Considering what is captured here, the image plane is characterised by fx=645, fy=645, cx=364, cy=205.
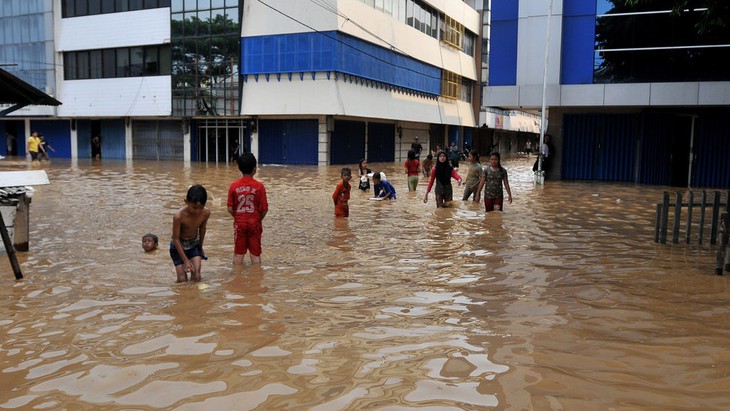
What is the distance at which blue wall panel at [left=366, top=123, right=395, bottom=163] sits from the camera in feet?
136

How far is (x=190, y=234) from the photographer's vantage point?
708 cm

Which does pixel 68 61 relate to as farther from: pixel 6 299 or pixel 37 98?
pixel 6 299

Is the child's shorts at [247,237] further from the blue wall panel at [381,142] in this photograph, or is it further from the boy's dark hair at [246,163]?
the blue wall panel at [381,142]

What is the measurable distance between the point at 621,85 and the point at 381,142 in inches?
887

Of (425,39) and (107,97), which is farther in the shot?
(425,39)

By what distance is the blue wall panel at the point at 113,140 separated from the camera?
43.0m

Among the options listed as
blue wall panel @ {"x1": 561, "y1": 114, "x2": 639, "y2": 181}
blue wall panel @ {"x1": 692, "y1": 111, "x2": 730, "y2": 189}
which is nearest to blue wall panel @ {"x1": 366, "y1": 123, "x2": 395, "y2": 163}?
blue wall panel @ {"x1": 561, "y1": 114, "x2": 639, "y2": 181}

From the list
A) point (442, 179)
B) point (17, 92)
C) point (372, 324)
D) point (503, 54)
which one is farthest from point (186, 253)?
point (503, 54)

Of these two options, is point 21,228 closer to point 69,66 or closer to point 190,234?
point 190,234

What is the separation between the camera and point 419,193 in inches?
762

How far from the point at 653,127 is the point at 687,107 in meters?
1.42

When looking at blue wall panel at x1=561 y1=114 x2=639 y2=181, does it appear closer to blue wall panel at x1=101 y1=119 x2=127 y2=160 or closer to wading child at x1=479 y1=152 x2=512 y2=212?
wading child at x1=479 y1=152 x2=512 y2=212

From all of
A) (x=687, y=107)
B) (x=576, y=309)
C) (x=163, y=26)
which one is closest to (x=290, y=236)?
(x=576, y=309)

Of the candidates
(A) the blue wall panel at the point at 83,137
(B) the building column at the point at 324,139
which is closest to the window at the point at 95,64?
(A) the blue wall panel at the point at 83,137
